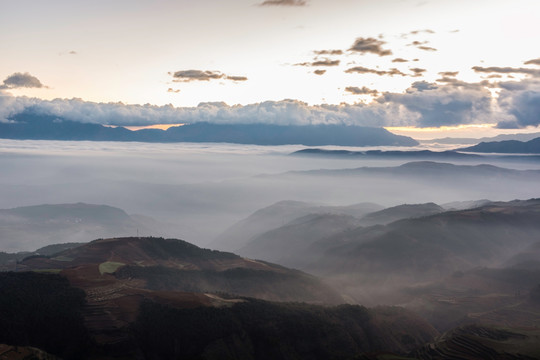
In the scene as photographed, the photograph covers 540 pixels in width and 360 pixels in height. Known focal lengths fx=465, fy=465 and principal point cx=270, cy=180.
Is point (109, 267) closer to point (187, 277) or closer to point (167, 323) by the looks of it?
point (187, 277)

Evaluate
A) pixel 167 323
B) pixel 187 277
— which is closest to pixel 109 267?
pixel 187 277

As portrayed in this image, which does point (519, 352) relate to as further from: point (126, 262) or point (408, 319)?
point (126, 262)

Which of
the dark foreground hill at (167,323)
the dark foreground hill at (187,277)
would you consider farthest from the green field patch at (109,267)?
the dark foreground hill at (167,323)

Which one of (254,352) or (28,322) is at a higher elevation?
(28,322)

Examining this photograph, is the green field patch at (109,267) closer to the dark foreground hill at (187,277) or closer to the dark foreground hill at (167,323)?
the dark foreground hill at (187,277)

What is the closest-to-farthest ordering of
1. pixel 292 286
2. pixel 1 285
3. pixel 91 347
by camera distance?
pixel 91 347 → pixel 1 285 → pixel 292 286

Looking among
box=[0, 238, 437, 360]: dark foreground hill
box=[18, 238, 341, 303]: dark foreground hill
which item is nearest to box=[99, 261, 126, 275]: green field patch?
box=[18, 238, 341, 303]: dark foreground hill

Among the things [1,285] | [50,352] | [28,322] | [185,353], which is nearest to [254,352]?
[185,353]

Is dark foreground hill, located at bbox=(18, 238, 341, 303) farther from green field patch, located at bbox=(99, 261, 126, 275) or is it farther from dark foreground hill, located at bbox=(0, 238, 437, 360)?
dark foreground hill, located at bbox=(0, 238, 437, 360)
